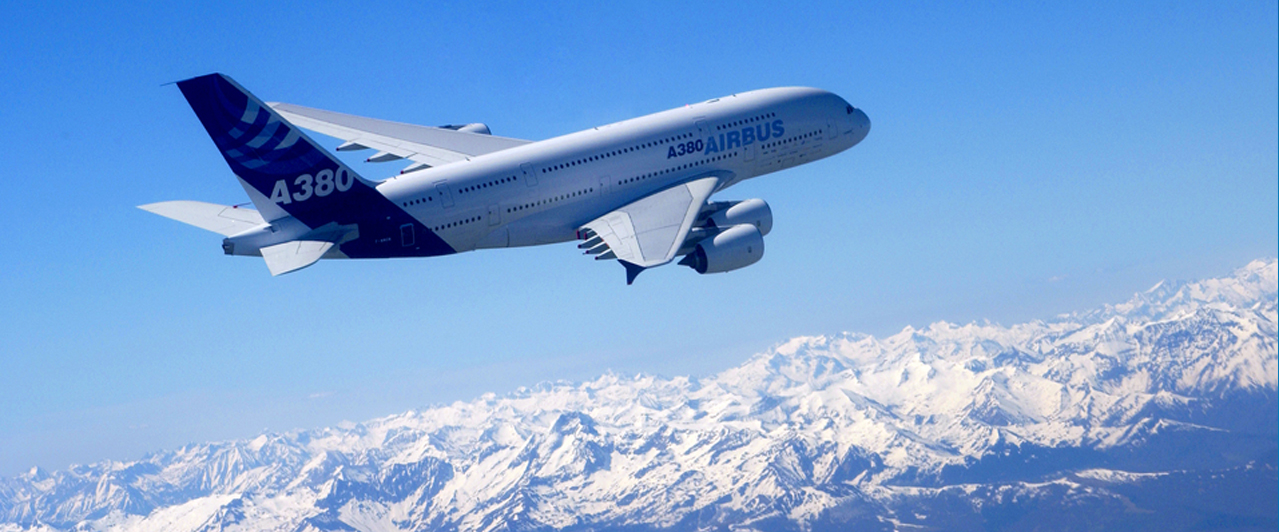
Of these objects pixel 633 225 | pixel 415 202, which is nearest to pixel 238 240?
pixel 415 202

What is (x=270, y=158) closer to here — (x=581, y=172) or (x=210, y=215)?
(x=210, y=215)

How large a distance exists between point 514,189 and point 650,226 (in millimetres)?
8020

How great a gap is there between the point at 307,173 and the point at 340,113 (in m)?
22.4

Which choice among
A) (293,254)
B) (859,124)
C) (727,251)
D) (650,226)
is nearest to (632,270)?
(650,226)

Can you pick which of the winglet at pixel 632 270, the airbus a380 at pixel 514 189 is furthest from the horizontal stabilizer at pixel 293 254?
the winglet at pixel 632 270

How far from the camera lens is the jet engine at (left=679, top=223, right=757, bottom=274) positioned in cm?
5488

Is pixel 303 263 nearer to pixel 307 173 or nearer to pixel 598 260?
pixel 307 173

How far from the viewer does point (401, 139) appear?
69.3 meters

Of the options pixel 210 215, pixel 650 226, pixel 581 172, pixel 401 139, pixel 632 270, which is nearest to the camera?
pixel 632 270

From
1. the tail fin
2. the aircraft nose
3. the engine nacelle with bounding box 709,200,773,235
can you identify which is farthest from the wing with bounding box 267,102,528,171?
the aircraft nose

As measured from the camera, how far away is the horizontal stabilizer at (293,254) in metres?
50.3

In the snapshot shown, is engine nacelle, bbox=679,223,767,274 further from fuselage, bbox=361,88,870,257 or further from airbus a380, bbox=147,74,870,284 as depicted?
fuselage, bbox=361,88,870,257

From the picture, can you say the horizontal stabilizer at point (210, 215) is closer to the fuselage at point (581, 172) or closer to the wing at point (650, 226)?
the fuselage at point (581, 172)

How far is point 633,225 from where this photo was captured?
56406 millimetres
